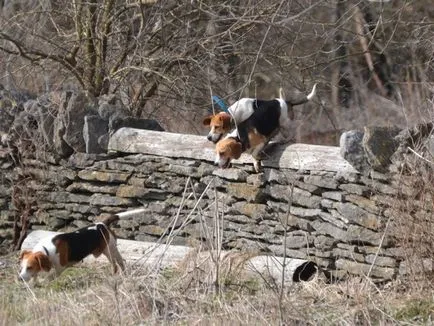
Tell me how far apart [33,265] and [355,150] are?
2803 mm

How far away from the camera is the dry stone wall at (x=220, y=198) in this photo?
8984mm

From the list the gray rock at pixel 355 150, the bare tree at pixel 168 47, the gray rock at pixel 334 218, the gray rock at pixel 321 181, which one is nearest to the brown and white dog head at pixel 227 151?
the gray rock at pixel 321 181

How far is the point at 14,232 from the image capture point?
11.5 meters

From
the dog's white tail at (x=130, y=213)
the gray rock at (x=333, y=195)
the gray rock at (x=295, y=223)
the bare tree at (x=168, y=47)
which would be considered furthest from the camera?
the bare tree at (x=168, y=47)

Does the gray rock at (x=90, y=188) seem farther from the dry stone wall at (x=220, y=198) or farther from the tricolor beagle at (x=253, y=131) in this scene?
the tricolor beagle at (x=253, y=131)

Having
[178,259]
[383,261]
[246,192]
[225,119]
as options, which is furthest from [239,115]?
[383,261]

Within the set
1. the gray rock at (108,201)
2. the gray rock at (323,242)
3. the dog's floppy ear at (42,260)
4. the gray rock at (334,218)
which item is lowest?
the dog's floppy ear at (42,260)

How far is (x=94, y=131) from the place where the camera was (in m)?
11.1

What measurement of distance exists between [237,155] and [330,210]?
3.00 ft

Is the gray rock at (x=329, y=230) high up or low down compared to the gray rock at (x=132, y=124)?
down

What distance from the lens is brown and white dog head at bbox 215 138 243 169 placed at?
9.62 metres

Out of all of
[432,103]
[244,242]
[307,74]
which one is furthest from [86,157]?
[432,103]

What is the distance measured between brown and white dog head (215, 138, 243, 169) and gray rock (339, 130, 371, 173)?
1049 mm

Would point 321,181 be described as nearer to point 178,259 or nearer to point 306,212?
point 306,212
